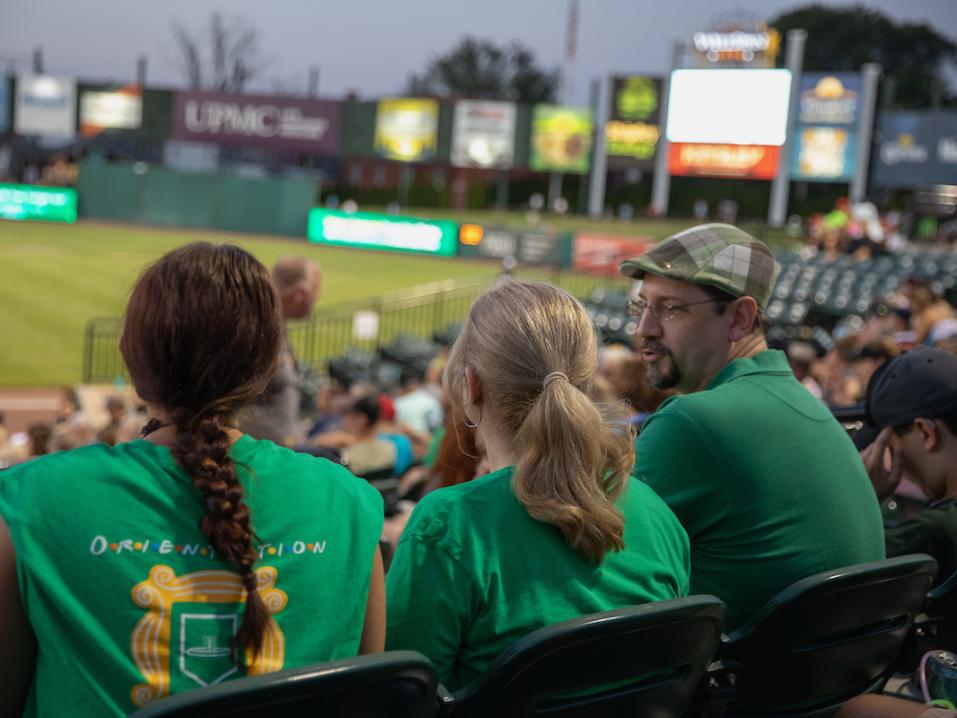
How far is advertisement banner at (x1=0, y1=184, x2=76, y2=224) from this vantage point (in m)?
33.3

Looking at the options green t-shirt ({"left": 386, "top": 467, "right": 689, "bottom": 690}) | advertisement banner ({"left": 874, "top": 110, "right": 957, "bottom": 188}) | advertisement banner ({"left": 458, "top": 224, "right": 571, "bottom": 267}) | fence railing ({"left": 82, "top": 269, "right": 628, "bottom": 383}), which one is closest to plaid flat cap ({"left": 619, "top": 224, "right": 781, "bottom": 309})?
green t-shirt ({"left": 386, "top": 467, "right": 689, "bottom": 690})

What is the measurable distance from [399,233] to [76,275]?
31.0 feet

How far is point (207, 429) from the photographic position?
63.3 inches

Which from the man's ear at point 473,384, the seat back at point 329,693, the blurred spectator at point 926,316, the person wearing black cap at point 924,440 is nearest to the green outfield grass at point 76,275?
the blurred spectator at point 926,316

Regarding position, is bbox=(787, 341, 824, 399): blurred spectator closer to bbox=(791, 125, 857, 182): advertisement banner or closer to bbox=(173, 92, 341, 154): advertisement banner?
bbox=(791, 125, 857, 182): advertisement banner

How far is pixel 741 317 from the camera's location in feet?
9.09

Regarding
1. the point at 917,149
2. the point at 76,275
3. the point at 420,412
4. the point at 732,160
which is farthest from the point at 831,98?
the point at 420,412

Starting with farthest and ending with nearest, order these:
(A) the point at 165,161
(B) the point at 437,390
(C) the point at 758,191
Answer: (A) the point at 165,161 < (C) the point at 758,191 < (B) the point at 437,390

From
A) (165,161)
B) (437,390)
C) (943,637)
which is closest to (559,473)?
(943,637)

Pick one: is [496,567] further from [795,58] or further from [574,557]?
[795,58]

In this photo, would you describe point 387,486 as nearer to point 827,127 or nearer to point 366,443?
point 366,443

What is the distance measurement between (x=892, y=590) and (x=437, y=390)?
7.03m

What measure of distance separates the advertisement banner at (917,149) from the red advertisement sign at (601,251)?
403 inches

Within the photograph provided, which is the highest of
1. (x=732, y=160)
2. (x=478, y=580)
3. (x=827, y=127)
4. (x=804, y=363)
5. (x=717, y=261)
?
(x=827, y=127)
